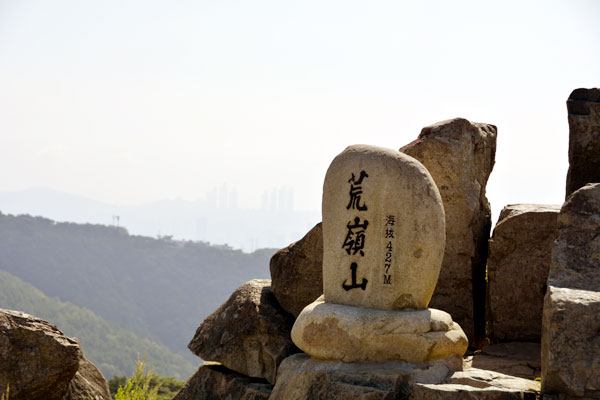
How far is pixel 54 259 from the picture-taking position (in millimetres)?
86000

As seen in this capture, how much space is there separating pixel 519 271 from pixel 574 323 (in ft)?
11.0

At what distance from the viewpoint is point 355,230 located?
7195 mm

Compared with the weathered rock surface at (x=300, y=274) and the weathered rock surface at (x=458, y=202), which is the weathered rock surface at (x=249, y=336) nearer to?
the weathered rock surface at (x=300, y=274)

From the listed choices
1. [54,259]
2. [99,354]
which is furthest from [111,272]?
[99,354]

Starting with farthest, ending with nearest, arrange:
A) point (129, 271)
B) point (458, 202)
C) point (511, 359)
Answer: point (129, 271) < point (458, 202) < point (511, 359)

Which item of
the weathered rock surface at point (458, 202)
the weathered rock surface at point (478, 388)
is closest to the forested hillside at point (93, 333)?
the weathered rock surface at point (458, 202)

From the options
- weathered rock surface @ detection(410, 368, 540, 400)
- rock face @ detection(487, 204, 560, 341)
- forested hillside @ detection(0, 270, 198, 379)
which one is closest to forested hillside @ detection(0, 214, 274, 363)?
forested hillside @ detection(0, 270, 198, 379)

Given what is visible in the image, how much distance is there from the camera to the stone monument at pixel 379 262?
676 centimetres

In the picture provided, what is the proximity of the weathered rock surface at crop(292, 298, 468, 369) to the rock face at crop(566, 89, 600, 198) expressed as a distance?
10.8 ft

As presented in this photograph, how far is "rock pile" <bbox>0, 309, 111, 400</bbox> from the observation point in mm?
7742

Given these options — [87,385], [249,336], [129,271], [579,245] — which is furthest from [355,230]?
[129,271]

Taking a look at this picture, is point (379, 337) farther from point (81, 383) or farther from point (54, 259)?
point (54, 259)

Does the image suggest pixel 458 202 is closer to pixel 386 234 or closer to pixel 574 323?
pixel 386 234

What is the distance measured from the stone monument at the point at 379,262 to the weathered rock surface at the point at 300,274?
72.9 inches
